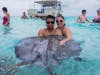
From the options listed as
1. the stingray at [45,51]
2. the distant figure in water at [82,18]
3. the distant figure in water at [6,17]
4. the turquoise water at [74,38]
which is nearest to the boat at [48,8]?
the turquoise water at [74,38]

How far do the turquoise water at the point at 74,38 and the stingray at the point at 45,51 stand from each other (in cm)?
11

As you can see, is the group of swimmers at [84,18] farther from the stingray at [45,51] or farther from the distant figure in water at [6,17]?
the distant figure in water at [6,17]

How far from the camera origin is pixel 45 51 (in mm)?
4949

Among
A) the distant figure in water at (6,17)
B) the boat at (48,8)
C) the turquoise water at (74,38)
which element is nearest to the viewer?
the turquoise water at (74,38)

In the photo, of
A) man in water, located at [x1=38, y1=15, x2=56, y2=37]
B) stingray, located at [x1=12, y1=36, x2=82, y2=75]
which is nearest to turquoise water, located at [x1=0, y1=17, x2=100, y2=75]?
stingray, located at [x1=12, y1=36, x2=82, y2=75]

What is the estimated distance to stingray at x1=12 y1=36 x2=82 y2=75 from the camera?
16.3 ft

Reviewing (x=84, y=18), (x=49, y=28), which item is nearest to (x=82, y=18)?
(x=84, y=18)

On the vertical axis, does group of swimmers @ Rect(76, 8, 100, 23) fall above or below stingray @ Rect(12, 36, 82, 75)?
above

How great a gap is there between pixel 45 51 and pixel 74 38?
48.4 inches

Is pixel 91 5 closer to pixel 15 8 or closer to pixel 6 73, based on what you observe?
pixel 15 8

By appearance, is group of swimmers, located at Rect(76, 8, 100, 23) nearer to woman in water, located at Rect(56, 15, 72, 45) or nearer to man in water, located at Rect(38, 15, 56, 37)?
woman in water, located at Rect(56, 15, 72, 45)

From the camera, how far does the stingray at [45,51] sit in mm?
4953

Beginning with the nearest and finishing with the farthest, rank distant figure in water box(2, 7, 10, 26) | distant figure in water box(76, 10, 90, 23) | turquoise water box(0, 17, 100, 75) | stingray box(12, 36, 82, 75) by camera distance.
Result: stingray box(12, 36, 82, 75) < turquoise water box(0, 17, 100, 75) < distant figure in water box(76, 10, 90, 23) < distant figure in water box(2, 7, 10, 26)

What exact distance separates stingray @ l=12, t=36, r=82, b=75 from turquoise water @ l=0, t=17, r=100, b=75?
113 millimetres
